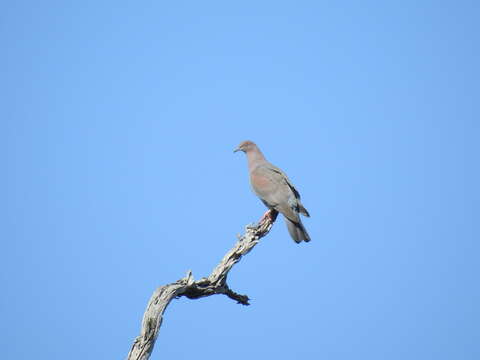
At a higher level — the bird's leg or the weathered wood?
the bird's leg

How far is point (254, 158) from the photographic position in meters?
11.2

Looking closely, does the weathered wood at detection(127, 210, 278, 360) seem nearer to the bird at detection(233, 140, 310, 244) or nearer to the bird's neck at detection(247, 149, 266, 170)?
the bird at detection(233, 140, 310, 244)

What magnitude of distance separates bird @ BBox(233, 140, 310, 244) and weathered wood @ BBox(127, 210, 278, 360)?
0.44 metres

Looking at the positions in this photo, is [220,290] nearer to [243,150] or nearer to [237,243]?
[237,243]

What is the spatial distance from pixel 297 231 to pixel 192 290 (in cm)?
259

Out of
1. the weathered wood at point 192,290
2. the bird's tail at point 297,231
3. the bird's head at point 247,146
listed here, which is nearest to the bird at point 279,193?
the bird's tail at point 297,231

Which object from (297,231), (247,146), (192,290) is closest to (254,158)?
(247,146)

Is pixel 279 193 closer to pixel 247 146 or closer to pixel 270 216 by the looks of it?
pixel 270 216

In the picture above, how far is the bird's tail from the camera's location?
9297 millimetres

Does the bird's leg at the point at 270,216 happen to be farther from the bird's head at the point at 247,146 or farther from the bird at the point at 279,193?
the bird's head at the point at 247,146

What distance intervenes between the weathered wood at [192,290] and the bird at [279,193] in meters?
0.44

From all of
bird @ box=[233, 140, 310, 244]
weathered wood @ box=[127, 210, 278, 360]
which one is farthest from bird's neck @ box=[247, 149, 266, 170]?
weathered wood @ box=[127, 210, 278, 360]

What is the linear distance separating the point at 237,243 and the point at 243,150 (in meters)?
3.77

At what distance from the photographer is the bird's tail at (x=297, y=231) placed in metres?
9.30
